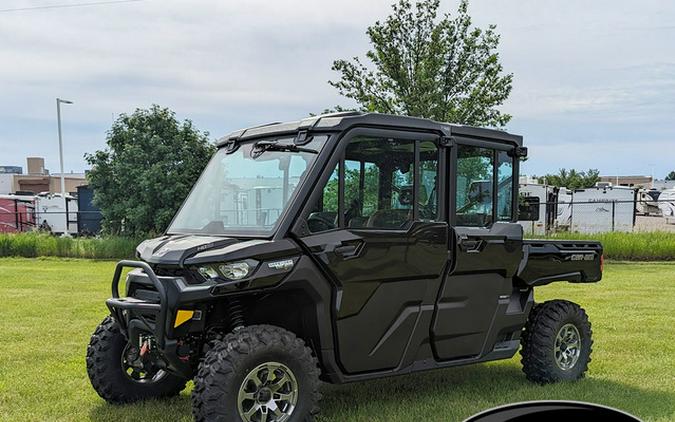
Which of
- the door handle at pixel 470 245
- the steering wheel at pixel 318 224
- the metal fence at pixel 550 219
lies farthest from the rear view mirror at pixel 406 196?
the metal fence at pixel 550 219

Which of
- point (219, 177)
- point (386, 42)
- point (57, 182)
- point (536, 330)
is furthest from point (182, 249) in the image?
point (57, 182)

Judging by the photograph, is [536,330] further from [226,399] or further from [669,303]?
[669,303]

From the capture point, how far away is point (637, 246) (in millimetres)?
20062

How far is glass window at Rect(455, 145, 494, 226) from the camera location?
543 centimetres

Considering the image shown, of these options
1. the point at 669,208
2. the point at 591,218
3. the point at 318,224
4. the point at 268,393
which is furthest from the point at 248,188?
the point at 669,208

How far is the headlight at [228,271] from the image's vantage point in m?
4.28

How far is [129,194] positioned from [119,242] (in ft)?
6.14

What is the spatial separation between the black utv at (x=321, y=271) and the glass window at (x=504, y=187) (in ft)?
0.06

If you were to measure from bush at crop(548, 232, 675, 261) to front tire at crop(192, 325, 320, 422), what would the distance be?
16918mm

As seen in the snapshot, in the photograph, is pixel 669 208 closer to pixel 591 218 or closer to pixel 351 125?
pixel 591 218

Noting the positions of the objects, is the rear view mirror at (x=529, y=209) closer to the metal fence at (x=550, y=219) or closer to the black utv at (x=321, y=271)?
the black utv at (x=321, y=271)

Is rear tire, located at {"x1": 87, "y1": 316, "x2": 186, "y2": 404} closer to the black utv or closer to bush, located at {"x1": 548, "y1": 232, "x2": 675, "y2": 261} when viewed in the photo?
the black utv

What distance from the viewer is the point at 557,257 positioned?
6258mm

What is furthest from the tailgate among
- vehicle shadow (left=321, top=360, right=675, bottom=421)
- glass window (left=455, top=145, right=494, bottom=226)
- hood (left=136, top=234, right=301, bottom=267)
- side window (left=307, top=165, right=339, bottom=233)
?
hood (left=136, top=234, right=301, bottom=267)
